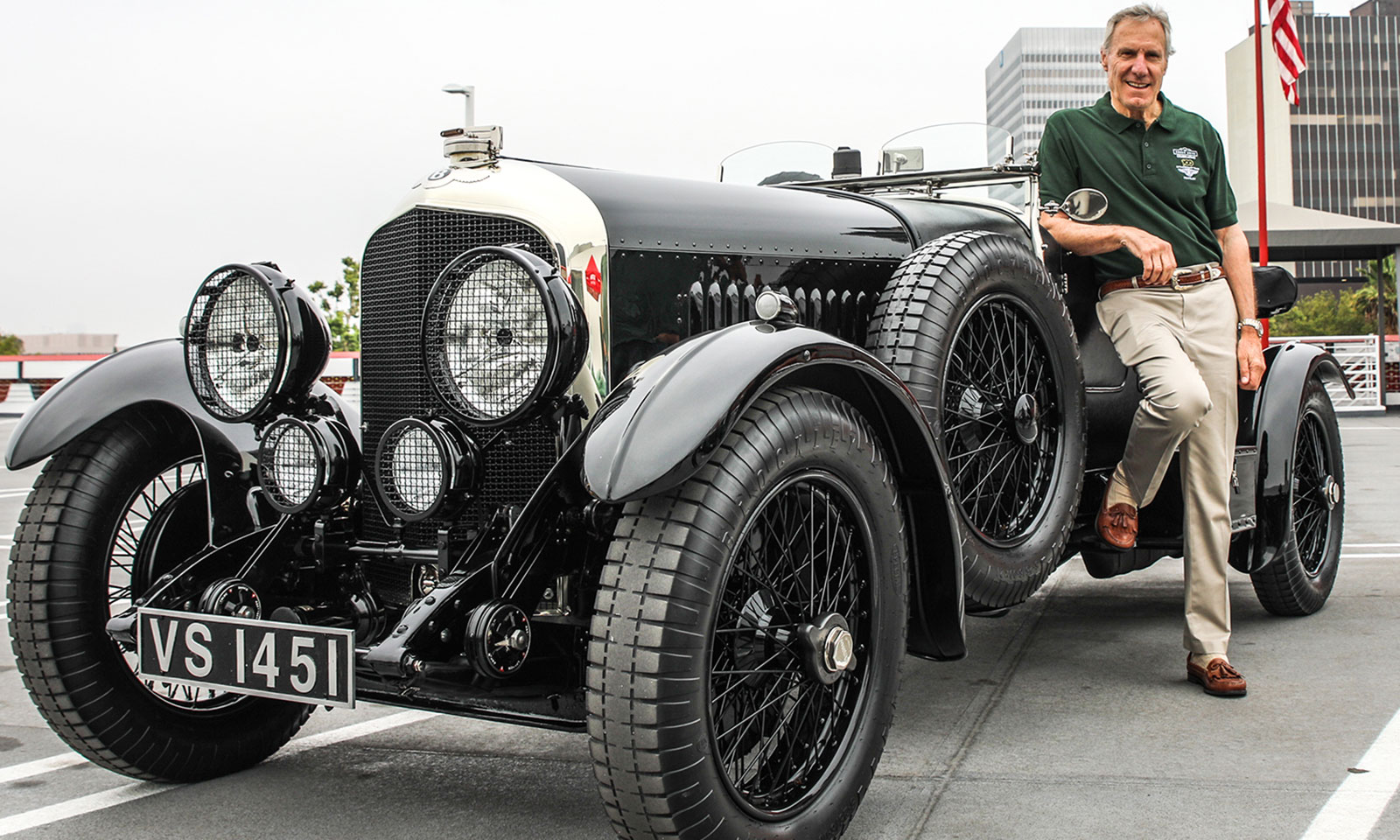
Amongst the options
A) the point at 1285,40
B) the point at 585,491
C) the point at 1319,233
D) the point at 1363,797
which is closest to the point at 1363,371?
the point at 1319,233

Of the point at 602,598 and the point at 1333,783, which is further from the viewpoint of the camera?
the point at 1333,783

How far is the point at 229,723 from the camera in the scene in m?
3.24

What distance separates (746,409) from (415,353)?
1.10 meters

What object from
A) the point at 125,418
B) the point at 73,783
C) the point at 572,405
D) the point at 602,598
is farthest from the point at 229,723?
the point at 602,598

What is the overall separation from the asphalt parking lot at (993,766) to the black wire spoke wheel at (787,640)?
30 cm

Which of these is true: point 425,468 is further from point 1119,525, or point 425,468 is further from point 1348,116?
point 1348,116

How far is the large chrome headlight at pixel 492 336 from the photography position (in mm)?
2688

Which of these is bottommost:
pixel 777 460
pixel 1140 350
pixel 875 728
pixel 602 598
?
pixel 875 728

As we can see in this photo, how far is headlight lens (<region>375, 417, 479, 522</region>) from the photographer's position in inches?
107

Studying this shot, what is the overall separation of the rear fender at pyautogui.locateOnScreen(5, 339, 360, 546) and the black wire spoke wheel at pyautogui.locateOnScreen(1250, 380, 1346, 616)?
3.69m

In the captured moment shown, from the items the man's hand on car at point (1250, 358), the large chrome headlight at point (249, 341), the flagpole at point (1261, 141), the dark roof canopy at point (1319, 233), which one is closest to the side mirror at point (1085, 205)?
the man's hand on car at point (1250, 358)

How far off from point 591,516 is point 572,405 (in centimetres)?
36

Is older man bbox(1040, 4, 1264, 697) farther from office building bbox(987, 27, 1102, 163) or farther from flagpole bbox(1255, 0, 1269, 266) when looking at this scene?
flagpole bbox(1255, 0, 1269, 266)

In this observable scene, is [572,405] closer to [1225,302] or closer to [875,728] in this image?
[875,728]
